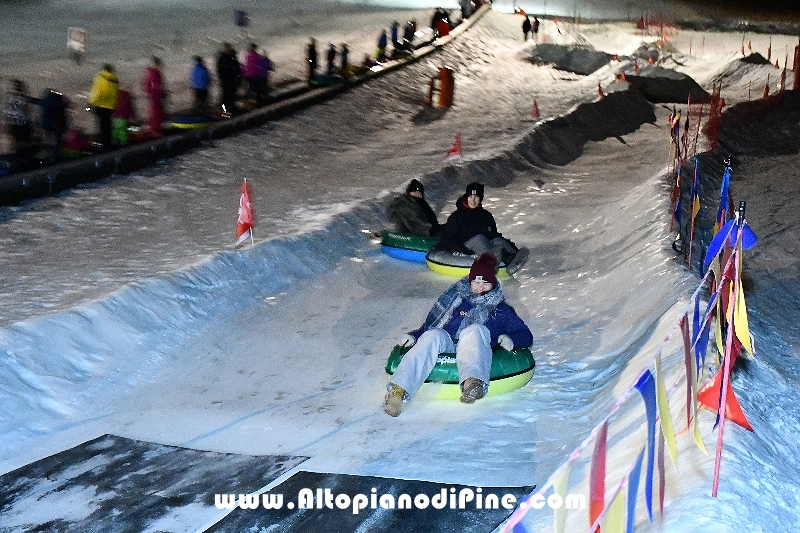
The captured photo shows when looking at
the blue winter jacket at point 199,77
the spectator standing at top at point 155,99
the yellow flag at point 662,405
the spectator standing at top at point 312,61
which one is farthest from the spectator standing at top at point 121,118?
the yellow flag at point 662,405

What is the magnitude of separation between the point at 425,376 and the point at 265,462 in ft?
4.27

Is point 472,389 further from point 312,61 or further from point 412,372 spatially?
point 312,61

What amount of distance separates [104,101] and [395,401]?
414 inches

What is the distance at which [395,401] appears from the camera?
6969 millimetres

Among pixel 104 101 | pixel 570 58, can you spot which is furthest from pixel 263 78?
pixel 570 58

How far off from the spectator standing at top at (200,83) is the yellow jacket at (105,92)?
321 centimetres

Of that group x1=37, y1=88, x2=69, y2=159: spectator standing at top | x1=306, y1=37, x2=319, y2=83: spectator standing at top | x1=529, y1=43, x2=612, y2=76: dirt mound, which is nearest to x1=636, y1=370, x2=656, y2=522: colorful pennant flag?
x1=37, y1=88, x2=69, y2=159: spectator standing at top

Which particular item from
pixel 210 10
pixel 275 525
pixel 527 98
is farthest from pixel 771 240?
pixel 210 10

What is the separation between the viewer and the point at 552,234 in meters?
13.2

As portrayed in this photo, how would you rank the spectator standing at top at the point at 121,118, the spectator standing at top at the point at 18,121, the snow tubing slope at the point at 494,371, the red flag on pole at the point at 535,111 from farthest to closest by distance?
the red flag on pole at the point at 535,111 → the spectator standing at top at the point at 121,118 → the spectator standing at top at the point at 18,121 → the snow tubing slope at the point at 494,371

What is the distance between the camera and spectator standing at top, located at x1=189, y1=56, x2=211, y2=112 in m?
18.9

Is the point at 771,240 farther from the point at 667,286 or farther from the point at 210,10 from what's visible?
the point at 210,10

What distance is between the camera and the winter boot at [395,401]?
6.97 meters

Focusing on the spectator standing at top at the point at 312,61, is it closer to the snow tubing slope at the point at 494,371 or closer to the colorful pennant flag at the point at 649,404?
the snow tubing slope at the point at 494,371
